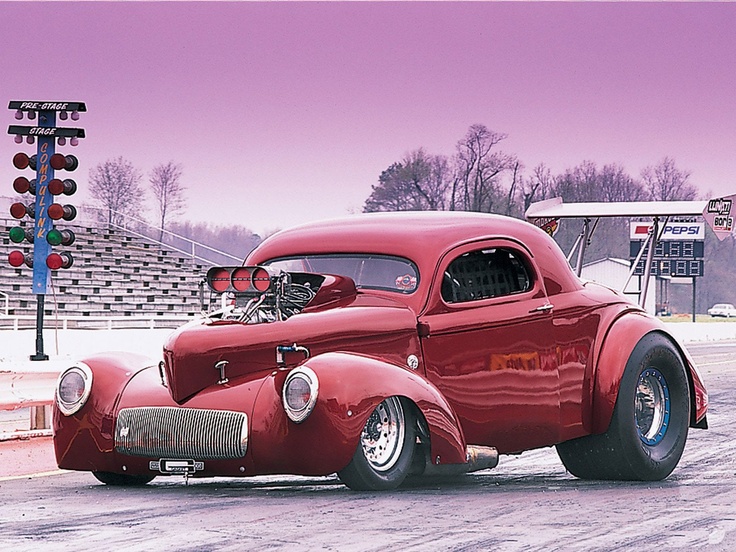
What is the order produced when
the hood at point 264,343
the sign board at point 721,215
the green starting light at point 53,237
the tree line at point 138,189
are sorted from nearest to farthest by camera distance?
the hood at point 264,343, the sign board at point 721,215, the green starting light at point 53,237, the tree line at point 138,189

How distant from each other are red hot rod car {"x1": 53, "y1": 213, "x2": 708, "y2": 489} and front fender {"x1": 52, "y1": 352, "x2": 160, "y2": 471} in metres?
0.01

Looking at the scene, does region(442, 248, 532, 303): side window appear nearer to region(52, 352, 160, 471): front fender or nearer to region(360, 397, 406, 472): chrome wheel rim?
region(360, 397, 406, 472): chrome wheel rim

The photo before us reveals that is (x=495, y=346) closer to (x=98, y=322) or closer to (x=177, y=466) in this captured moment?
(x=177, y=466)

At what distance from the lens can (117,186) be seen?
8956cm

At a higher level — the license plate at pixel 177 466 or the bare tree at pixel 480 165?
the bare tree at pixel 480 165

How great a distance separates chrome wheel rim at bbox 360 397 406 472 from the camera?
24.7ft

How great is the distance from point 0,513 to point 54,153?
16295 millimetres

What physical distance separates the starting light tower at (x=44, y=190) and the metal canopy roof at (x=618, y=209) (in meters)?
10.9

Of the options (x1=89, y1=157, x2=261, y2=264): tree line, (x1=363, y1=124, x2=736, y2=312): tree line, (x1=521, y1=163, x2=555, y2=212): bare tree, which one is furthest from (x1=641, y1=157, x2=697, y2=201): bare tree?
(x1=89, y1=157, x2=261, y2=264): tree line

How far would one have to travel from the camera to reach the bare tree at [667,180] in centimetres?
10350

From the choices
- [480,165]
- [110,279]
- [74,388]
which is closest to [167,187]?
[480,165]

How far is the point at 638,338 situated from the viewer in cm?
912

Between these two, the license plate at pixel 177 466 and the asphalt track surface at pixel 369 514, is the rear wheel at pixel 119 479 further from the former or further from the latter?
the license plate at pixel 177 466

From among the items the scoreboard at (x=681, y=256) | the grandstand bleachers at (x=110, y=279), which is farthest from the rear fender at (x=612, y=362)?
the scoreboard at (x=681, y=256)
